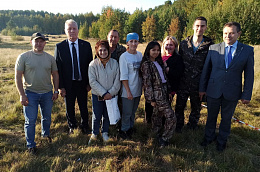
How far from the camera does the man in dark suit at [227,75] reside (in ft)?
10.2

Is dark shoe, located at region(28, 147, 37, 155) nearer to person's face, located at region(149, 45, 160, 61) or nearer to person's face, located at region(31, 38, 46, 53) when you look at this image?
person's face, located at region(31, 38, 46, 53)

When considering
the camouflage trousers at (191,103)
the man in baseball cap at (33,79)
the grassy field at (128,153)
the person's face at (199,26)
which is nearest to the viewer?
the grassy field at (128,153)

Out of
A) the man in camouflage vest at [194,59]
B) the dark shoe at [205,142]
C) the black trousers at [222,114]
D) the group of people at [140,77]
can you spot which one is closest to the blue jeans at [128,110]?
the group of people at [140,77]

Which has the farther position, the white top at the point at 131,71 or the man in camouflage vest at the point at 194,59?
the man in camouflage vest at the point at 194,59

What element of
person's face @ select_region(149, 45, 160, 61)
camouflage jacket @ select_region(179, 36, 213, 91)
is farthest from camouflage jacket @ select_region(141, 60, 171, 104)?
camouflage jacket @ select_region(179, 36, 213, 91)

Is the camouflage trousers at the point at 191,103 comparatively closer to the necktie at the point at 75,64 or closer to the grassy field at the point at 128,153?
the grassy field at the point at 128,153

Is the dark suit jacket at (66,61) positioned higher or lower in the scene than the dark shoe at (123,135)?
higher

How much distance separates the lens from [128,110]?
12.5 feet

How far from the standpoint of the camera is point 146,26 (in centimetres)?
4266

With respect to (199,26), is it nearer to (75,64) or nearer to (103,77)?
(103,77)

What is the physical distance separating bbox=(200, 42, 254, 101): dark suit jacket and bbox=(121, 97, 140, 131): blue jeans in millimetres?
1563

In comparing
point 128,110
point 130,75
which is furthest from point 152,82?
point 128,110

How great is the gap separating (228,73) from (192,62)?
827 millimetres

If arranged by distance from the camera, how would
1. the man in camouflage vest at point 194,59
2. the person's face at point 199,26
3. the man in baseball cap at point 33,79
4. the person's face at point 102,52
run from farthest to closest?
1. the man in camouflage vest at point 194,59
2. the person's face at point 199,26
3. the person's face at point 102,52
4. the man in baseball cap at point 33,79
